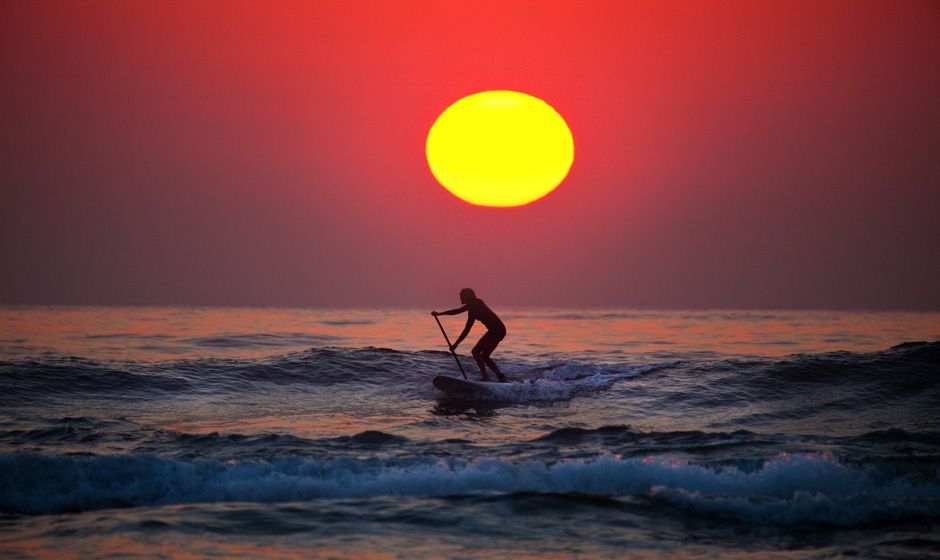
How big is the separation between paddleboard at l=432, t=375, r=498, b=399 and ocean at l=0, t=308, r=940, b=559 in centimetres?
35

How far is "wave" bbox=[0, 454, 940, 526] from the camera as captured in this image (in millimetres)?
8883

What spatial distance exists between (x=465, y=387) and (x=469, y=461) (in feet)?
27.3

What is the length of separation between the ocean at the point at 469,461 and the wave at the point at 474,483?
32 mm

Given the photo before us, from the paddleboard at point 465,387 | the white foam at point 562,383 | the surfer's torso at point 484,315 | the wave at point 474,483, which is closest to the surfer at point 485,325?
the surfer's torso at point 484,315

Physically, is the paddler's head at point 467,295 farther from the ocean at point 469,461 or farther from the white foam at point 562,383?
the ocean at point 469,461

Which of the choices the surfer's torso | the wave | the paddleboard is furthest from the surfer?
the wave

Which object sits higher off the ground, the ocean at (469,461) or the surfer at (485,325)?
the surfer at (485,325)

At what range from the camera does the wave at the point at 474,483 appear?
29.1ft

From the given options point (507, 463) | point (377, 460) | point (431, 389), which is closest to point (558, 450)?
point (507, 463)

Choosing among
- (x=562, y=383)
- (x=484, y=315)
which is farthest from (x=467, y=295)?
(x=562, y=383)

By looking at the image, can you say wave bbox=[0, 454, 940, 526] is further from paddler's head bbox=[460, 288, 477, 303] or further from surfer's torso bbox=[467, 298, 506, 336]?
paddler's head bbox=[460, 288, 477, 303]

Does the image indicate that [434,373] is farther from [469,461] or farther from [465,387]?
[469,461]

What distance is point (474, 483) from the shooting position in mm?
9625

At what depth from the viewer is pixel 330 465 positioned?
1020 centimetres
